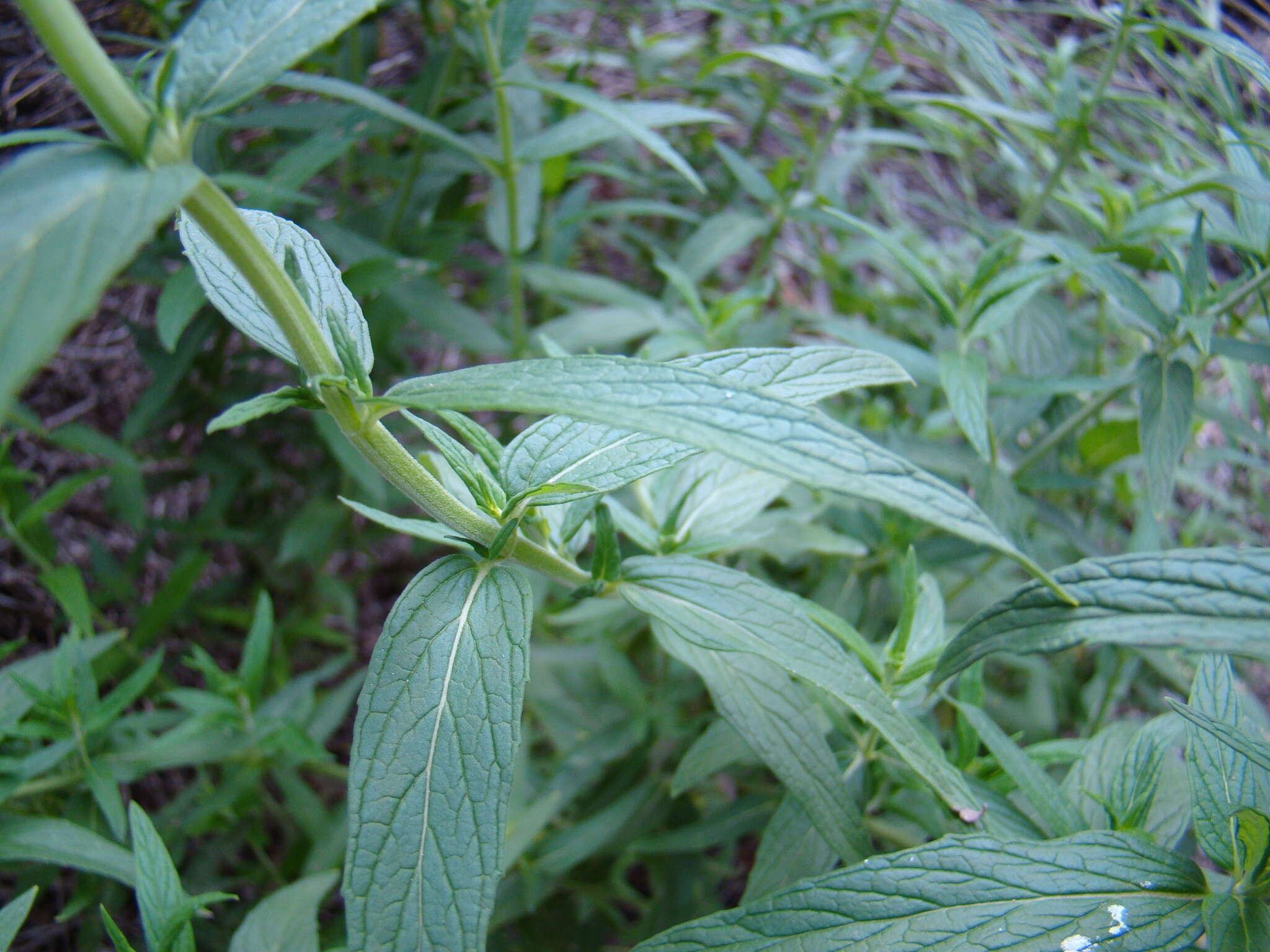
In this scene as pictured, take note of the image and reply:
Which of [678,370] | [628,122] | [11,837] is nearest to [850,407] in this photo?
[628,122]

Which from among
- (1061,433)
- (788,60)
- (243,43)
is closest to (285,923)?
(243,43)

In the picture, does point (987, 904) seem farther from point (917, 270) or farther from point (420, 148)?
point (420, 148)

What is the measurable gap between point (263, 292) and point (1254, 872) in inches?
41.8

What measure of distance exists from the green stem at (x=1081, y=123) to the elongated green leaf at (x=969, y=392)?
587 mm

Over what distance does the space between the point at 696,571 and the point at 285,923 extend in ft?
2.32

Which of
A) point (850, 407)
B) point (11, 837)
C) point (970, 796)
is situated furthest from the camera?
point (850, 407)

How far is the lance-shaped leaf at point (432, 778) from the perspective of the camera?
0.67 metres

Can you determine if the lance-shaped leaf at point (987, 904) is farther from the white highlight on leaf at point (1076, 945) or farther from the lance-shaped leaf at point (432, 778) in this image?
the lance-shaped leaf at point (432, 778)

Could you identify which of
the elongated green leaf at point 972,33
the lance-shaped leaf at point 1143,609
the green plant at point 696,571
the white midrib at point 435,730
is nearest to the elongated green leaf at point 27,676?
the green plant at point 696,571

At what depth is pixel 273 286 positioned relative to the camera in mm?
658

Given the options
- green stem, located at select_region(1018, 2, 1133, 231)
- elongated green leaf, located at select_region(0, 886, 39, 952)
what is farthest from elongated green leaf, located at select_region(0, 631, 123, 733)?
green stem, located at select_region(1018, 2, 1133, 231)

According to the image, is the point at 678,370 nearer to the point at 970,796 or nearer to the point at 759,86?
the point at 970,796

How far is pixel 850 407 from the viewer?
227 cm

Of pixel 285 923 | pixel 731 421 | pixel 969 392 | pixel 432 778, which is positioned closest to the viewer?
pixel 731 421
